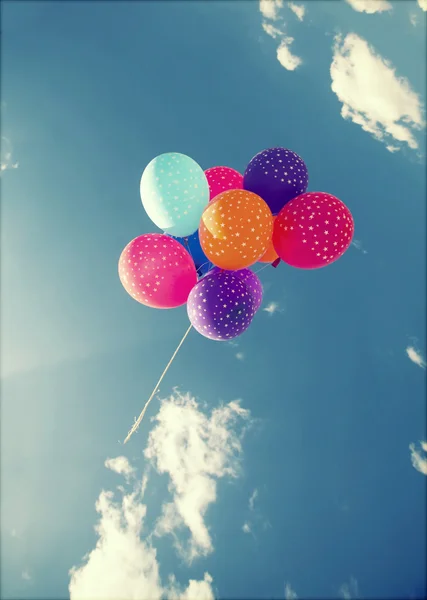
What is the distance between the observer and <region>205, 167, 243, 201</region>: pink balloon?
2.51 m

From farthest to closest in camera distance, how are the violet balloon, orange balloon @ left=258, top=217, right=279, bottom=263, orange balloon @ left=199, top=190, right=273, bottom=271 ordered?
orange balloon @ left=258, top=217, right=279, bottom=263 < the violet balloon < orange balloon @ left=199, top=190, right=273, bottom=271

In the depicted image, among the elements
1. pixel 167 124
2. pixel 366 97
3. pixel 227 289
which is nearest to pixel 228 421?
pixel 227 289

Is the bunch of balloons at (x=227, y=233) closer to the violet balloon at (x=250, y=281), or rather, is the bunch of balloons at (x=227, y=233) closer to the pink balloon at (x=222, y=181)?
the violet balloon at (x=250, y=281)

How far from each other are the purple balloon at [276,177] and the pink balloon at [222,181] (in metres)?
0.23

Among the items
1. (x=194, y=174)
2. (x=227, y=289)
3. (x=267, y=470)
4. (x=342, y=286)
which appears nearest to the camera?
(x=227, y=289)

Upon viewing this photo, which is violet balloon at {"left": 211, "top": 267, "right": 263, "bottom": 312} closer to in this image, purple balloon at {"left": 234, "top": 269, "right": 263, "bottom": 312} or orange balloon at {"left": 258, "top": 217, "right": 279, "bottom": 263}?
purple balloon at {"left": 234, "top": 269, "right": 263, "bottom": 312}

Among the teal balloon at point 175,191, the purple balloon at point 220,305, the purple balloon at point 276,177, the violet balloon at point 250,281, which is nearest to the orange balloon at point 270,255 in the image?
the violet balloon at point 250,281

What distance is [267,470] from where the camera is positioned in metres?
3.62

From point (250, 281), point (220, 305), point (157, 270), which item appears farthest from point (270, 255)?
point (157, 270)

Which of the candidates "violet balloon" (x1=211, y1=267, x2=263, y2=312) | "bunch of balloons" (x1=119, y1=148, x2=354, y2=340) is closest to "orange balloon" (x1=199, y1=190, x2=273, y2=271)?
"bunch of balloons" (x1=119, y1=148, x2=354, y2=340)

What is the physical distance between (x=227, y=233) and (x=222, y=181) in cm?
69

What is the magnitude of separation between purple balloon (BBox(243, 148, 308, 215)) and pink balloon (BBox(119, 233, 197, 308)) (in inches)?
23.8

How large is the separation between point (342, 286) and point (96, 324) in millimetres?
2584

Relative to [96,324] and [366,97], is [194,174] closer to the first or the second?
[96,324]
